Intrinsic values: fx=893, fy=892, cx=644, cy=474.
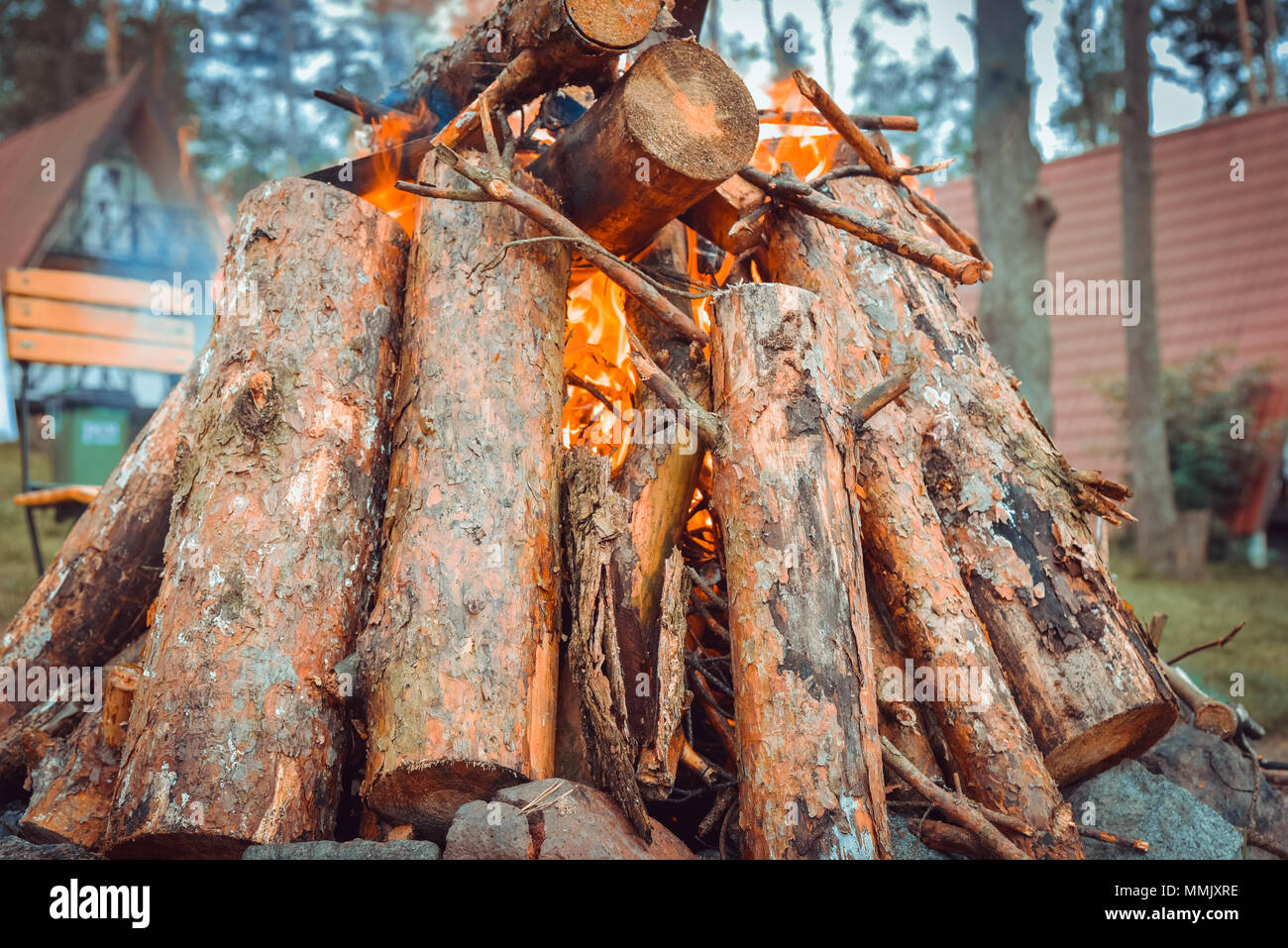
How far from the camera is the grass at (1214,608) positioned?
5.38 meters

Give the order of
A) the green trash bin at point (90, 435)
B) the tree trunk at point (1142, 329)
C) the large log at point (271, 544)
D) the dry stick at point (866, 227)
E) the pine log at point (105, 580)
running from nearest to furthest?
the large log at point (271, 544) < the dry stick at point (866, 227) < the pine log at point (105, 580) < the green trash bin at point (90, 435) < the tree trunk at point (1142, 329)

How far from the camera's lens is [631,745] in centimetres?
245

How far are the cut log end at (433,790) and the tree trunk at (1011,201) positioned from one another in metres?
5.90

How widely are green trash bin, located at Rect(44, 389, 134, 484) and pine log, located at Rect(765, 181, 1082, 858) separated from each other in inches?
257

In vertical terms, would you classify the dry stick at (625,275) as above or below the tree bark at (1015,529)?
above

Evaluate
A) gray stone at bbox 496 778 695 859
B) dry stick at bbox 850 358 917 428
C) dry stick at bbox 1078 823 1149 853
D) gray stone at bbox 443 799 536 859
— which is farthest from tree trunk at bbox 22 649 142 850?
dry stick at bbox 1078 823 1149 853

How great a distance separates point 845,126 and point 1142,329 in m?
7.67

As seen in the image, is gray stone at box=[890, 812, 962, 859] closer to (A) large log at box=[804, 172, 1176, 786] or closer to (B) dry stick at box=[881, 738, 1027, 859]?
(B) dry stick at box=[881, 738, 1027, 859]

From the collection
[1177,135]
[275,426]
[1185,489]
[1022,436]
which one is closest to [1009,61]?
[1022,436]

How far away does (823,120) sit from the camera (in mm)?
4195

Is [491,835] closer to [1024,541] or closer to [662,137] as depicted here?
[1024,541]

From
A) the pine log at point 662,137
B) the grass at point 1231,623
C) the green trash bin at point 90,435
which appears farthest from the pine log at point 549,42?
the green trash bin at point 90,435

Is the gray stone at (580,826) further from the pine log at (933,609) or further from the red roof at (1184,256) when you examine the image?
the red roof at (1184,256)

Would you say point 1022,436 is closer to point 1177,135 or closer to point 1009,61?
point 1009,61
